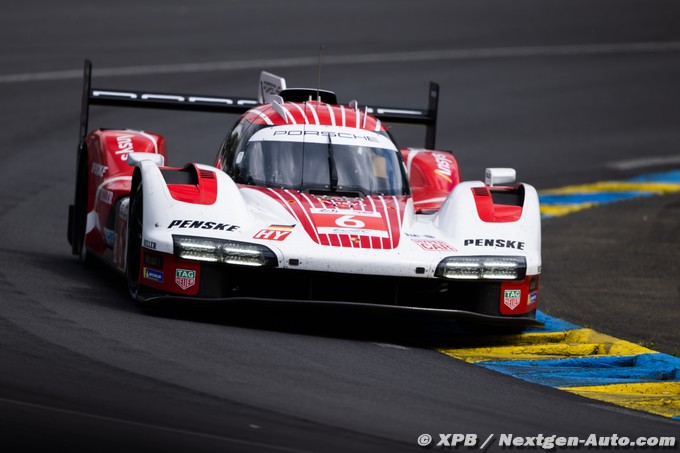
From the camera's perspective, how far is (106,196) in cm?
1067

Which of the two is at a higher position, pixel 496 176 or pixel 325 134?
pixel 325 134

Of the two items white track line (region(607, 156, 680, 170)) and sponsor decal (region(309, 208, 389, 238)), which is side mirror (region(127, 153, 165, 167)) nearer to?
sponsor decal (region(309, 208, 389, 238))

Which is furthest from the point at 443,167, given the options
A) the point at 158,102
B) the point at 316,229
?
the point at 316,229

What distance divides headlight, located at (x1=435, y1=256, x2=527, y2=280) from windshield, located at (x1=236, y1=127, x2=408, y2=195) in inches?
53.7

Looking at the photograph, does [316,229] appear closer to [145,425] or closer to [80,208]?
[145,425]

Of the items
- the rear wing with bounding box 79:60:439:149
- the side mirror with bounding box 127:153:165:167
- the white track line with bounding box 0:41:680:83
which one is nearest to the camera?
the side mirror with bounding box 127:153:165:167

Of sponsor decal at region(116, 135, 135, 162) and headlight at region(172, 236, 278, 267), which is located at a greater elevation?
sponsor decal at region(116, 135, 135, 162)

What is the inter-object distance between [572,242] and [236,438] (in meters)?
8.20

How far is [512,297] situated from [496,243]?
359 mm

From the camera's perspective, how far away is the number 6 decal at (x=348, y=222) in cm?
875

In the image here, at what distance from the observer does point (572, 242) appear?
1354 centimetres

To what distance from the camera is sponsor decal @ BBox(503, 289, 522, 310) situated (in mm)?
8820

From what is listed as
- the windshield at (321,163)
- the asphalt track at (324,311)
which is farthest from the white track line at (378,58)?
the windshield at (321,163)

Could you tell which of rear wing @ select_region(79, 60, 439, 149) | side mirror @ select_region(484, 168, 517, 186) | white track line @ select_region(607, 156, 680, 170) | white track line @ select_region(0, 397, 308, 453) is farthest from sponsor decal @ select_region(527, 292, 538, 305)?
white track line @ select_region(607, 156, 680, 170)
